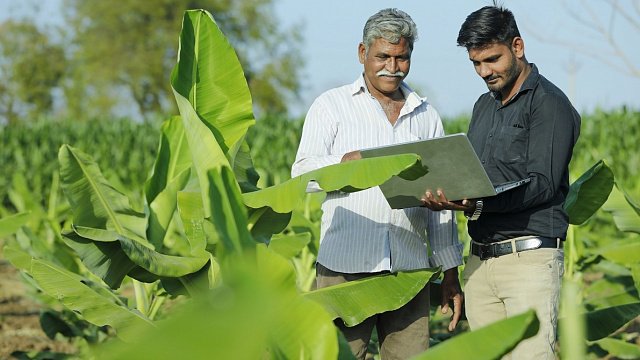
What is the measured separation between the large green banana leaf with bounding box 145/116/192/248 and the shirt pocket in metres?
1.31

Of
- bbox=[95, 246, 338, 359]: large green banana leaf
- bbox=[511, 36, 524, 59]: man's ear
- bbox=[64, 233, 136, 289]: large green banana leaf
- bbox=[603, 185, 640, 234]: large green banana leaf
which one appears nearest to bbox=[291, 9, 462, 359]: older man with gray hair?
bbox=[511, 36, 524, 59]: man's ear

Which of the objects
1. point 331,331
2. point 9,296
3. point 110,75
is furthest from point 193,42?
point 110,75

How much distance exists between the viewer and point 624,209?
190 inches

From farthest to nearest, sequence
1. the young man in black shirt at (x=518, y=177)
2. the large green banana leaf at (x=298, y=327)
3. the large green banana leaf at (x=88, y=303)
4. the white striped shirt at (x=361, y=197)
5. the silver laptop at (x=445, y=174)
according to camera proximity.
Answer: the white striped shirt at (x=361, y=197) → the young man in black shirt at (x=518, y=177) → the large green banana leaf at (x=88, y=303) → the silver laptop at (x=445, y=174) → the large green banana leaf at (x=298, y=327)

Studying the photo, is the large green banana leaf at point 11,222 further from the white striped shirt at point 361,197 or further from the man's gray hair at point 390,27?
the man's gray hair at point 390,27

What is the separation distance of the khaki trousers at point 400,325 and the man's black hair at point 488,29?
1000 millimetres

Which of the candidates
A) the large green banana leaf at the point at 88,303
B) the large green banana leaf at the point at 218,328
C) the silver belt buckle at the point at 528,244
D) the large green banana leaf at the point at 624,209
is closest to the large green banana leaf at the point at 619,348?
the large green banana leaf at the point at 624,209

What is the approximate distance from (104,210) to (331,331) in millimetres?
2179

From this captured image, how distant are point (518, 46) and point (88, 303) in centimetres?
172

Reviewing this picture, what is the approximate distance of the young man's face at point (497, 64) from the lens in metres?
3.50

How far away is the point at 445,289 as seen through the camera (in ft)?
13.5

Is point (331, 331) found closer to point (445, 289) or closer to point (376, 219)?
point (376, 219)

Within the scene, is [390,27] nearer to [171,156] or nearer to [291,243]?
[171,156]

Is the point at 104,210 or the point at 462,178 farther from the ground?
the point at 462,178
